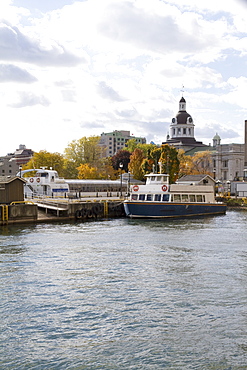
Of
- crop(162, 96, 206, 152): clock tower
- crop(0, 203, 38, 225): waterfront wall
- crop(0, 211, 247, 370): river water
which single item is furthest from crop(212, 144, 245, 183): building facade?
crop(0, 211, 247, 370): river water

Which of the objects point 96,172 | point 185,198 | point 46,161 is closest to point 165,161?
point 96,172

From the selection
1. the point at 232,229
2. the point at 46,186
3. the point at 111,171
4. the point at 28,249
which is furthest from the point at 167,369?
the point at 111,171

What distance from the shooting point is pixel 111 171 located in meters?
103

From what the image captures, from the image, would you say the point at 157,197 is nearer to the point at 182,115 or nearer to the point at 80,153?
the point at 80,153

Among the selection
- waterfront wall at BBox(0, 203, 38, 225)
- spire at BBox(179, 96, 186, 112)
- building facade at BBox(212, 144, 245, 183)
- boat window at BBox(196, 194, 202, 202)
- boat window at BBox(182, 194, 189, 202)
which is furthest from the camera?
spire at BBox(179, 96, 186, 112)

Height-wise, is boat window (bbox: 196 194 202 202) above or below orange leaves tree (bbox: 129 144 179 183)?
below

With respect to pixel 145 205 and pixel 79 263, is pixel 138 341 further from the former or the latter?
pixel 145 205

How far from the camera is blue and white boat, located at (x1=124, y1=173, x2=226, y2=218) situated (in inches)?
2083

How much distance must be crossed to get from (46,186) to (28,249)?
35794mm

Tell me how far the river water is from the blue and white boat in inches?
791

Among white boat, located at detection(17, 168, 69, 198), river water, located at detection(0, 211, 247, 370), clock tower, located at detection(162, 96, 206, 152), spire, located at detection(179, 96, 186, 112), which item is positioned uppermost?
spire, located at detection(179, 96, 186, 112)

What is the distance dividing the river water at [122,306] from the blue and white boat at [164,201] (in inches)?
791

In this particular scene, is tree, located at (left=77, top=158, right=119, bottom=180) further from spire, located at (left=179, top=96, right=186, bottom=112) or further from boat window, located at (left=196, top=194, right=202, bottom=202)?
spire, located at (left=179, top=96, right=186, bottom=112)

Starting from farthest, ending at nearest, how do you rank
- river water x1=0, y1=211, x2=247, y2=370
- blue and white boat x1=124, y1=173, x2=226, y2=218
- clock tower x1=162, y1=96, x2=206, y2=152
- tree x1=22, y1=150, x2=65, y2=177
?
clock tower x1=162, y1=96, x2=206, y2=152
tree x1=22, y1=150, x2=65, y2=177
blue and white boat x1=124, y1=173, x2=226, y2=218
river water x1=0, y1=211, x2=247, y2=370
